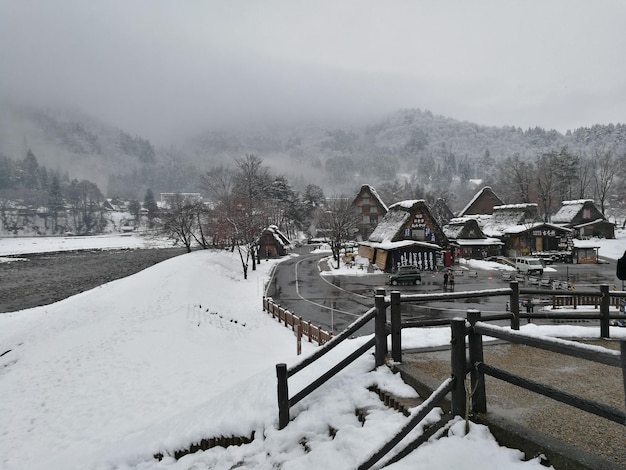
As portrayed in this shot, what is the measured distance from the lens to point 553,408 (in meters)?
4.57

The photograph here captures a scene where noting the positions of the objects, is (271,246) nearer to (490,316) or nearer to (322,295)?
(322,295)

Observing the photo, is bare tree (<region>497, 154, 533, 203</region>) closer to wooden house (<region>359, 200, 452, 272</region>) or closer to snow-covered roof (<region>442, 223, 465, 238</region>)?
snow-covered roof (<region>442, 223, 465, 238</region>)

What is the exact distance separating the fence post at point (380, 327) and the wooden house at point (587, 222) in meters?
63.5

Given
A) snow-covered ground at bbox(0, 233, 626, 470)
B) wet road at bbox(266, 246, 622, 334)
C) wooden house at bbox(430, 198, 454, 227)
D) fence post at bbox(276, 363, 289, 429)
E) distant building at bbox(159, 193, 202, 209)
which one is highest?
distant building at bbox(159, 193, 202, 209)

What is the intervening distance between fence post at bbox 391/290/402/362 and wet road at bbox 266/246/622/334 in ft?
37.2

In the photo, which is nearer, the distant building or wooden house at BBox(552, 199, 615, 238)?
wooden house at BBox(552, 199, 615, 238)

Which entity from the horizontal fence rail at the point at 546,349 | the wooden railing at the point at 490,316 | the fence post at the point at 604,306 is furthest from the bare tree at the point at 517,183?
the horizontal fence rail at the point at 546,349

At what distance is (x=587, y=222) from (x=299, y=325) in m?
60.1

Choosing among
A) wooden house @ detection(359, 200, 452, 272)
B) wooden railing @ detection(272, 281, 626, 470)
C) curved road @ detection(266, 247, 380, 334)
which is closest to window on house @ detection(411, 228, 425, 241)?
wooden house @ detection(359, 200, 452, 272)

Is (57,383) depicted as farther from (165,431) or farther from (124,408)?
(165,431)

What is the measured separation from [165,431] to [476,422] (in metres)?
5.80

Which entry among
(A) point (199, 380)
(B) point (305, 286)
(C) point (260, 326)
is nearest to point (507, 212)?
(B) point (305, 286)

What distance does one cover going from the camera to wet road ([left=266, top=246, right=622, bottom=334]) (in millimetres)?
21516

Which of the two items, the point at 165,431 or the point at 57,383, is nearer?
the point at 165,431
